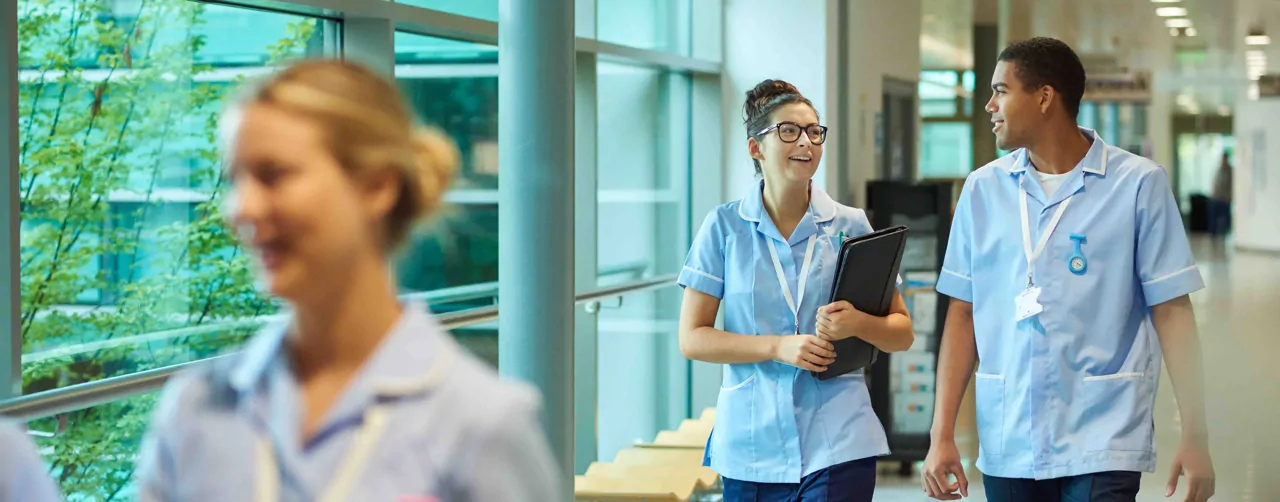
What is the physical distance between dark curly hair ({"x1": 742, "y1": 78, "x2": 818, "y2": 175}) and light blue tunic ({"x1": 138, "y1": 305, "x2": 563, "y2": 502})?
2.19 metres

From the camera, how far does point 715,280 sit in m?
3.14

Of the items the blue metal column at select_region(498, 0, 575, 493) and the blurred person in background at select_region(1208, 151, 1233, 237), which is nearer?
the blue metal column at select_region(498, 0, 575, 493)

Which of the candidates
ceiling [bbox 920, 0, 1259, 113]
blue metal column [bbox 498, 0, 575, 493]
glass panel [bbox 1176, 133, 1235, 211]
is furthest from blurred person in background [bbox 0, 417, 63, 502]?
glass panel [bbox 1176, 133, 1235, 211]

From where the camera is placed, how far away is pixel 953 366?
2.97m

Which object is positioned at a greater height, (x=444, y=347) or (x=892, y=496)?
(x=444, y=347)

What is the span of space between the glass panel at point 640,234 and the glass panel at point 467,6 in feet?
4.61

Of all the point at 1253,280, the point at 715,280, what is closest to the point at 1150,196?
the point at 715,280

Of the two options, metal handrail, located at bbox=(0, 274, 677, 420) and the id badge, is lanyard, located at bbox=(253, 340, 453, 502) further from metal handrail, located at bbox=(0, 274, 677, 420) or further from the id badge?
the id badge

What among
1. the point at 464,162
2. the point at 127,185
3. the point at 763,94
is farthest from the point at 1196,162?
the point at 127,185

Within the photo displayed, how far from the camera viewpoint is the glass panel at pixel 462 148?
194 inches

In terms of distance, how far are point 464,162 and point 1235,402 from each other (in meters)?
6.64

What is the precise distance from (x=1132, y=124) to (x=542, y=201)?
64.3 ft

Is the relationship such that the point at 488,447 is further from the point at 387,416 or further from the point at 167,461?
the point at 167,461

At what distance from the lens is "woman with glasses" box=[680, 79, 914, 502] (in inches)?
118
